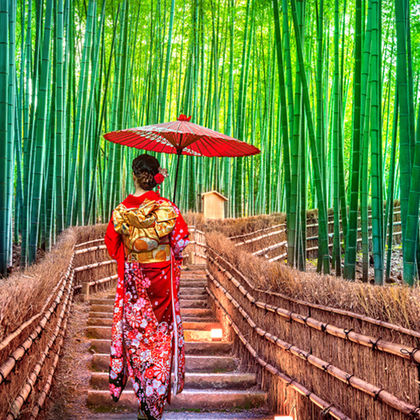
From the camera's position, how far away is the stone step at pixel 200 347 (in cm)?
311

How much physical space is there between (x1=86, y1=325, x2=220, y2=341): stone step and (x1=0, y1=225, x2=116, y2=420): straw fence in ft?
0.72

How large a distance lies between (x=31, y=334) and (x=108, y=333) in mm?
1410

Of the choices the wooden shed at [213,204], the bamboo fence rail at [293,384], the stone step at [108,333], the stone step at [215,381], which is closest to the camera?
the bamboo fence rail at [293,384]

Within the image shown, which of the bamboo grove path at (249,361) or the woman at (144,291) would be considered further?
the woman at (144,291)

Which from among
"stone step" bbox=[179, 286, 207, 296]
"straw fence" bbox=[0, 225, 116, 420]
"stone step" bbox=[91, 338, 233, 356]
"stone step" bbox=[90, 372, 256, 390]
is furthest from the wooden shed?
"stone step" bbox=[90, 372, 256, 390]

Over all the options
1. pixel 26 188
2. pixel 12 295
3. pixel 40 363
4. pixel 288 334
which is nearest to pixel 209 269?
pixel 26 188

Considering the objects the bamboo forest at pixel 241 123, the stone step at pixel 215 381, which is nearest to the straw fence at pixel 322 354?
the stone step at pixel 215 381

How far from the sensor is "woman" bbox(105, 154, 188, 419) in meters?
2.10

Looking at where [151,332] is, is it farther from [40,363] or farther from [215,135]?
[215,135]

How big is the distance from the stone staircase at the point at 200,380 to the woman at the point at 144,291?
0.37m

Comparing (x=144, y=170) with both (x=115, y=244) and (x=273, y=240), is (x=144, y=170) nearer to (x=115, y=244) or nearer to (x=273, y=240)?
(x=115, y=244)

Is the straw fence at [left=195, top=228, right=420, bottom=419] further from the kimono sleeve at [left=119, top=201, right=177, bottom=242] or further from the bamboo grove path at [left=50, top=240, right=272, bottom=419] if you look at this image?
the kimono sleeve at [left=119, top=201, right=177, bottom=242]

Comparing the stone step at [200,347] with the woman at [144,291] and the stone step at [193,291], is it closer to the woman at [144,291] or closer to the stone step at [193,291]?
the woman at [144,291]

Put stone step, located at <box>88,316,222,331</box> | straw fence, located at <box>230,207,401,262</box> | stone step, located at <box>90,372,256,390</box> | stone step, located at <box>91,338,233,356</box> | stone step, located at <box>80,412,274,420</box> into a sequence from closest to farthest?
stone step, located at <box>80,412,274,420</box> < stone step, located at <box>90,372,256,390</box> < stone step, located at <box>91,338,233,356</box> < stone step, located at <box>88,316,222,331</box> < straw fence, located at <box>230,207,401,262</box>
